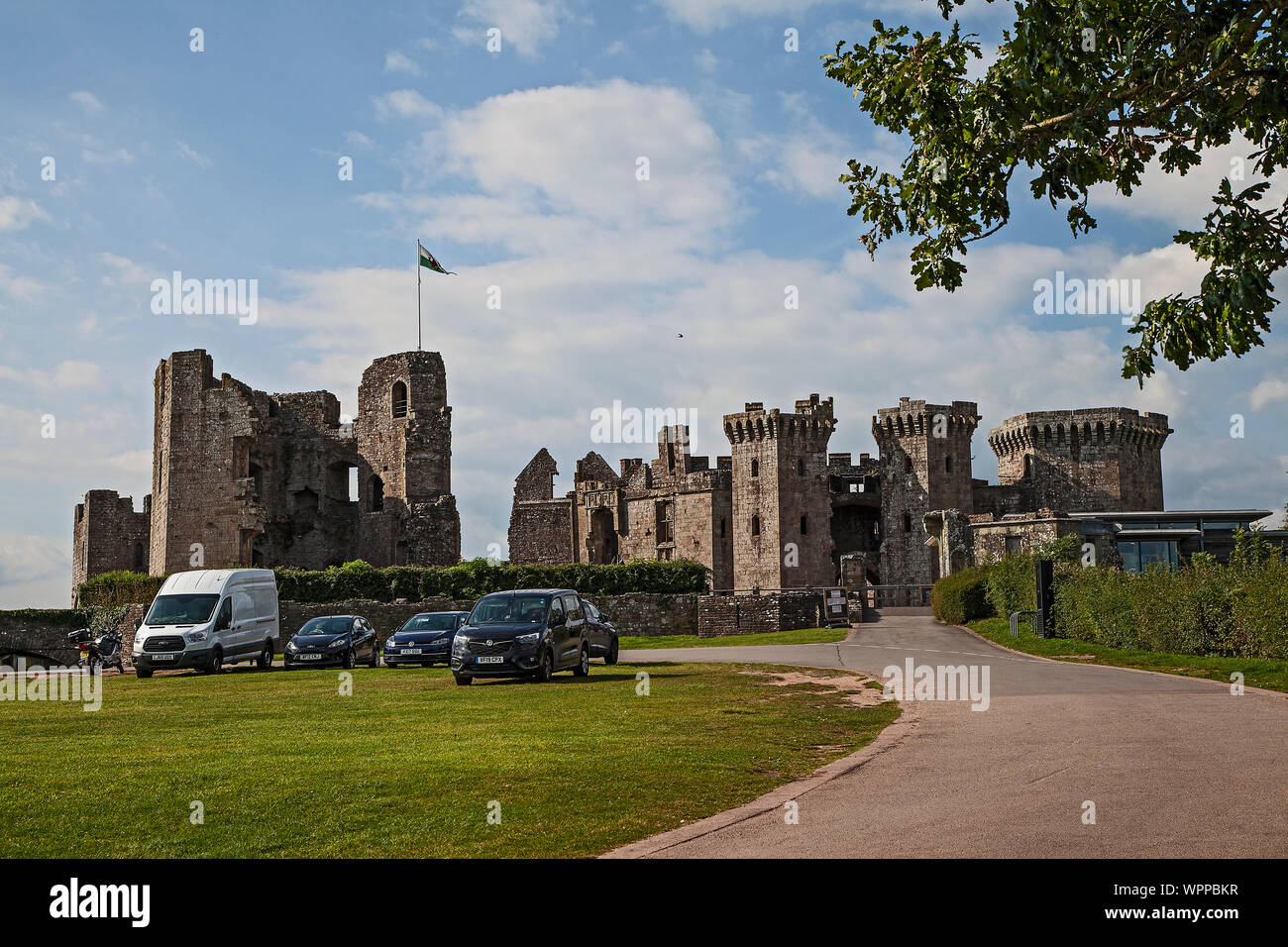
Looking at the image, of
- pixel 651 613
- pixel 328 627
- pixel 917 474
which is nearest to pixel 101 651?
pixel 328 627

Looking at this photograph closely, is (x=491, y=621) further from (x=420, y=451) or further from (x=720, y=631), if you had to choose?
(x=420, y=451)

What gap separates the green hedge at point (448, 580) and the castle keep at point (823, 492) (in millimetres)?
21004

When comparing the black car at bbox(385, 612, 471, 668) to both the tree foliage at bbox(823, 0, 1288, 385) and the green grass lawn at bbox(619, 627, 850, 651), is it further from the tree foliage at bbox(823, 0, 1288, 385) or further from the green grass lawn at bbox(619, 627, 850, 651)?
the tree foliage at bbox(823, 0, 1288, 385)

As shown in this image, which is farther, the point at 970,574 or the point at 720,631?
the point at 720,631

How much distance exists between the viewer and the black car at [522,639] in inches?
837

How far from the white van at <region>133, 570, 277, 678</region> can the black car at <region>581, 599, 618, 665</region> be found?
30.2ft

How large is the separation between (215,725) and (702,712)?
251 inches

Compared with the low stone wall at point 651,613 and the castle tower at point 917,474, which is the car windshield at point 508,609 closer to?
the low stone wall at point 651,613

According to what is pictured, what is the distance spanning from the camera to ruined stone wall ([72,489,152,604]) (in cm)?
6725

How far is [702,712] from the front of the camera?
15.4m

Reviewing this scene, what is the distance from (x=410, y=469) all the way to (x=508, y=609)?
34.3m

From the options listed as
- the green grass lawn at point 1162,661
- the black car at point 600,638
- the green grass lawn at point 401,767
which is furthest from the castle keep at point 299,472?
the green grass lawn at point 401,767

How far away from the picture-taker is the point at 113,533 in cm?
6788
